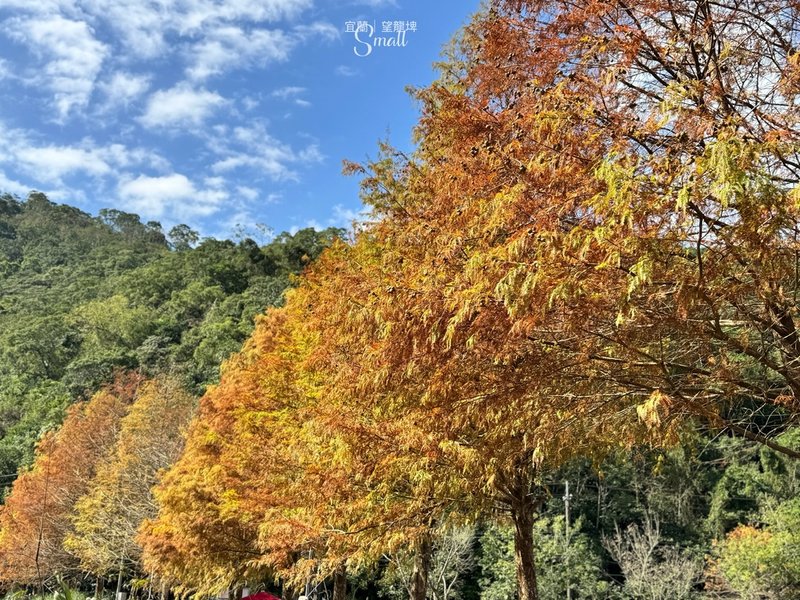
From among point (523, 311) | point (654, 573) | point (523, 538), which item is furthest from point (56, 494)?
point (523, 311)

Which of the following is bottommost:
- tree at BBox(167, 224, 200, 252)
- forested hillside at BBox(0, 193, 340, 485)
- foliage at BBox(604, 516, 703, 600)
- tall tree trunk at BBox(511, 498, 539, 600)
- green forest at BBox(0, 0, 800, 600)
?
foliage at BBox(604, 516, 703, 600)

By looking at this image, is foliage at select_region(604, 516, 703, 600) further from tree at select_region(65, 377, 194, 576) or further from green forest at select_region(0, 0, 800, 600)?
tree at select_region(65, 377, 194, 576)

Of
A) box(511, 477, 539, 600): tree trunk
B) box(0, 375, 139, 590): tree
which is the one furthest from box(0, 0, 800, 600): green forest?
box(0, 375, 139, 590): tree

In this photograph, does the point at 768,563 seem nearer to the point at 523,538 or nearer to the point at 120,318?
the point at 523,538

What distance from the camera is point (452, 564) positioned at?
24641 mm

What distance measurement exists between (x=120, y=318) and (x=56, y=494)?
31882 millimetres

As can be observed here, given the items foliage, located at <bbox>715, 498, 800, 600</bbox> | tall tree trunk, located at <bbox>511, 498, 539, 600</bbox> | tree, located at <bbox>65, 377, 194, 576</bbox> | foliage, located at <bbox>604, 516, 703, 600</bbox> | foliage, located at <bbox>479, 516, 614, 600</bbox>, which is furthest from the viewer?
foliage, located at <bbox>604, 516, 703, 600</bbox>

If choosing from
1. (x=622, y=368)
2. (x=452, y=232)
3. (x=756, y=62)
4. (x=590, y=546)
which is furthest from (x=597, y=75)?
(x=590, y=546)

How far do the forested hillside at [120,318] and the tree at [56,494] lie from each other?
952cm

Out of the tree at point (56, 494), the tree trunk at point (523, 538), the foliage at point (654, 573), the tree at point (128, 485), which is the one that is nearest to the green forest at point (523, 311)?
the tree trunk at point (523, 538)

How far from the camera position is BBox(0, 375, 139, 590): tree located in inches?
1115

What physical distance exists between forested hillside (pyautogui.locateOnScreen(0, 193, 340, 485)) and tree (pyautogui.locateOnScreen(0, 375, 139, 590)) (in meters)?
9.52

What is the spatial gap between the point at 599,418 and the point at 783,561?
69.7ft

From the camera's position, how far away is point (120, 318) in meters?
57.7
